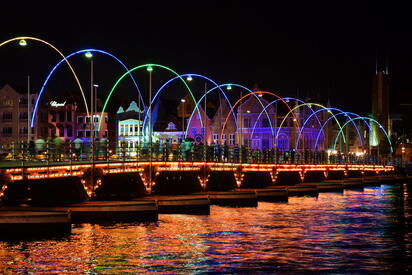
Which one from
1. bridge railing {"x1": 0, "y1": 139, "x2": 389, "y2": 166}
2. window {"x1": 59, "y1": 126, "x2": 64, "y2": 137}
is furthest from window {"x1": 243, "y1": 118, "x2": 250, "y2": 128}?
window {"x1": 59, "y1": 126, "x2": 64, "y2": 137}

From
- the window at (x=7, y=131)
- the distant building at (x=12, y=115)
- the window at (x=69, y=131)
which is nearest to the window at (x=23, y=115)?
the distant building at (x=12, y=115)

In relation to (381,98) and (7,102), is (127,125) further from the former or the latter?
(381,98)

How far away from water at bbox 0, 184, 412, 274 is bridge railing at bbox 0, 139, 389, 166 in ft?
21.1

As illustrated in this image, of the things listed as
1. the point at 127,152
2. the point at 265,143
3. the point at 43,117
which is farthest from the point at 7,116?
the point at 127,152

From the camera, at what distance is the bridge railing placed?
163 ft

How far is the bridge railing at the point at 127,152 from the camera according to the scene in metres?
49.6

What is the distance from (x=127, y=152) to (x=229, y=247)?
40.9 m

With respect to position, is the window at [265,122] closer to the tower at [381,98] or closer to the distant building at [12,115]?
the distant building at [12,115]

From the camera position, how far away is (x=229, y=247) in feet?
129

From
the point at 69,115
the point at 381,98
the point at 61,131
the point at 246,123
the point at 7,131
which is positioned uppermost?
the point at 381,98

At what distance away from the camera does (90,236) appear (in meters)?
41.8

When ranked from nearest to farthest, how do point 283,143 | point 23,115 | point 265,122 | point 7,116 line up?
point 283,143
point 7,116
point 265,122
point 23,115

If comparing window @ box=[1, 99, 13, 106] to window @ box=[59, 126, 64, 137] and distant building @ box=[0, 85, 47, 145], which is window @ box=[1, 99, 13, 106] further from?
window @ box=[59, 126, 64, 137]

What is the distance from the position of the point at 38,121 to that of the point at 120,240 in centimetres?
10120
